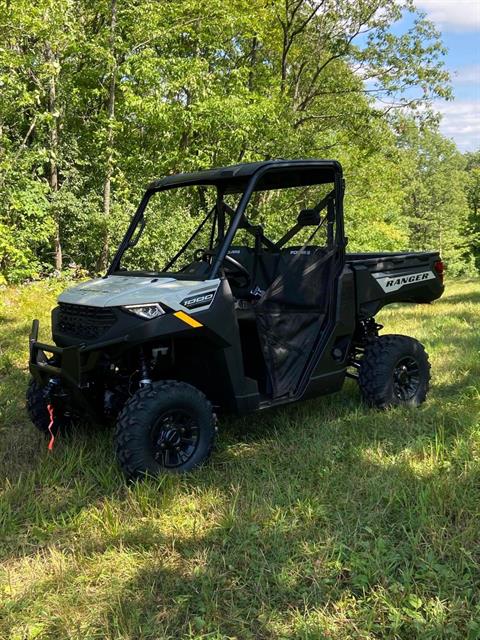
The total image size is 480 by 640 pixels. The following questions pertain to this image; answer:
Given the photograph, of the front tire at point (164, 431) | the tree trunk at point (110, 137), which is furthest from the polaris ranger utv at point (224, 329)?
the tree trunk at point (110, 137)

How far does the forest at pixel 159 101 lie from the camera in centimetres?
1080

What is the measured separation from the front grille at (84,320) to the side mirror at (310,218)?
1.80m

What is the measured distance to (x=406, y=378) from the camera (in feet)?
16.1

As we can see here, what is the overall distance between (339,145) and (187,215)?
11384 mm

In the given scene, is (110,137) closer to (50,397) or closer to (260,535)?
(50,397)

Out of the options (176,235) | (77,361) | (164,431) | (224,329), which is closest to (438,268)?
(224,329)

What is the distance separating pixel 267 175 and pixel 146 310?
1578 millimetres

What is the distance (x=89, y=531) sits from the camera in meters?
3.03

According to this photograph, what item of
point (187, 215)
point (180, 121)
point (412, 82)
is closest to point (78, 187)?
point (180, 121)

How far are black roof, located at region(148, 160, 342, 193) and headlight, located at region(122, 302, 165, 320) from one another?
1.15 metres

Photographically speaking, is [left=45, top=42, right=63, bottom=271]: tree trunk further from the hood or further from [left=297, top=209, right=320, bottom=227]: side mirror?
the hood

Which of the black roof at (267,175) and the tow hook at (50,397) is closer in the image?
the tow hook at (50,397)

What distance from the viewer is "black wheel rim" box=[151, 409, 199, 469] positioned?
137 inches

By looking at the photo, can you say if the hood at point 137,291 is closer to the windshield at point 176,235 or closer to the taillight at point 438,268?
the windshield at point 176,235
